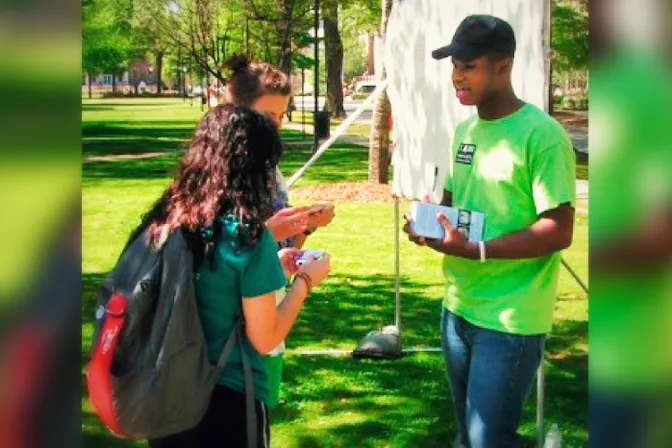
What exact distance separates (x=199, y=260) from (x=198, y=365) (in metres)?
0.25

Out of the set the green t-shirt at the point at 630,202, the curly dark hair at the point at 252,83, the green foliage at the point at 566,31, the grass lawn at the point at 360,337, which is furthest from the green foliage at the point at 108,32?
the green t-shirt at the point at 630,202

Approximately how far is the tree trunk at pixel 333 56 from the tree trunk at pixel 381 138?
38.7 ft

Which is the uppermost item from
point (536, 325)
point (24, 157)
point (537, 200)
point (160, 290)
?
point (24, 157)

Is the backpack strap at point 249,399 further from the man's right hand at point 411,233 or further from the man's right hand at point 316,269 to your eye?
the man's right hand at point 411,233

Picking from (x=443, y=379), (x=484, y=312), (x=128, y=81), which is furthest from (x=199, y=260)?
(x=128, y=81)

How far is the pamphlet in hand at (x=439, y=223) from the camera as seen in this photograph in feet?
9.43

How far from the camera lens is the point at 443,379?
589 cm

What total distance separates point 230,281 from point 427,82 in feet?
9.57

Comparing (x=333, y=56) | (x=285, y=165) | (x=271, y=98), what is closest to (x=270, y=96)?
(x=271, y=98)

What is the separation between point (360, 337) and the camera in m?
6.89

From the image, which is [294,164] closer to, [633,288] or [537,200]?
[537,200]

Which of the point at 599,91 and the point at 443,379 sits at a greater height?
the point at 599,91

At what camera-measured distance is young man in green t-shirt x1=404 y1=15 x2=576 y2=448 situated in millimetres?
2740

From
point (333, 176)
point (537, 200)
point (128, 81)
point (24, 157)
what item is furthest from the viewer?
point (128, 81)
